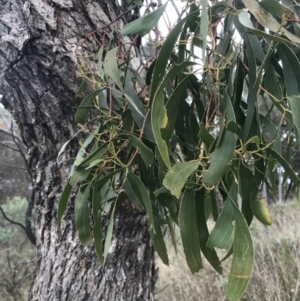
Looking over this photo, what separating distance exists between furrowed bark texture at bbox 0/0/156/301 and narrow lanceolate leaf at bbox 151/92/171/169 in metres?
0.40

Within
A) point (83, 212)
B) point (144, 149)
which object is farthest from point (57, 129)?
point (144, 149)

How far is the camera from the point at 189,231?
575mm

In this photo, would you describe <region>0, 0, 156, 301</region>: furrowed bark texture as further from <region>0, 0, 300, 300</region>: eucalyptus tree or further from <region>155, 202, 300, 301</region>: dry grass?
<region>155, 202, 300, 301</region>: dry grass

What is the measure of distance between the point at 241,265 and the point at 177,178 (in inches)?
5.8

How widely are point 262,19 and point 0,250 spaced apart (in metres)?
6.43

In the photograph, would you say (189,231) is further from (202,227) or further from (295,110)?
(295,110)

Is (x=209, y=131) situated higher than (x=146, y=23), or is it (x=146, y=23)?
(x=146, y=23)

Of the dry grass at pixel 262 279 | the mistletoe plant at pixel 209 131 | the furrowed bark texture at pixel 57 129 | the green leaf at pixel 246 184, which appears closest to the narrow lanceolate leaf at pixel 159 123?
the mistletoe plant at pixel 209 131

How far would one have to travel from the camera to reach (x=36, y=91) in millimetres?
916

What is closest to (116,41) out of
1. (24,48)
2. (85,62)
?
(85,62)

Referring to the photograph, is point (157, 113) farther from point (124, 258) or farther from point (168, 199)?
point (124, 258)

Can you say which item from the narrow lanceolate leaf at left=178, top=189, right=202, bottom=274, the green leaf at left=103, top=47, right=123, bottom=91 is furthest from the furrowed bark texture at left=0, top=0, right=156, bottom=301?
the narrow lanceolate leaf at left=178, top=189, right=202, bottom=274

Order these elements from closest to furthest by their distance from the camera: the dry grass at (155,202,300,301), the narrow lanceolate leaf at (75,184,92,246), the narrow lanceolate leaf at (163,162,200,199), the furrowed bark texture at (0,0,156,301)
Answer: the narrow lanceolate leaf at (163,162,200,199) < the narrow lanceolate leaf at (75,184,92,246) < the furrowed bark texture at (0,0,156,301) < the dry grass at (155,202,300,301)

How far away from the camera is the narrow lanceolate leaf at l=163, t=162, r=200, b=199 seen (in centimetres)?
48
